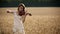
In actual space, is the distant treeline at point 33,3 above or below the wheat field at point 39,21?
above

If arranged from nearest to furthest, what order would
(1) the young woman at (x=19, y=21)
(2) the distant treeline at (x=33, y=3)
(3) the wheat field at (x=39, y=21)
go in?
(1) the young woman at (x=19, y=21)
(3) the wheat field at (x=39, y=21)
(2) the distant treeline at (x=33, y=3)

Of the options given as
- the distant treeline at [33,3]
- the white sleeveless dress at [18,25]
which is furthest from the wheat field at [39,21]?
the white sleeveless dress at [18,25]

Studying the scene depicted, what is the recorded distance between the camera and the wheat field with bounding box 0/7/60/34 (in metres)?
4.05

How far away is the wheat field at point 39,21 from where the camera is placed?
4050mm

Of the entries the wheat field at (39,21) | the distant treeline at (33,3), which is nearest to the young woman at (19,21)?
the wheat field at (39,21)

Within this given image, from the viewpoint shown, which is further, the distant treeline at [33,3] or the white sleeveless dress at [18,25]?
the distant treeline at [33,3]

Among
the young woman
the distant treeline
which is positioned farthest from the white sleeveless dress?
the distant treeline

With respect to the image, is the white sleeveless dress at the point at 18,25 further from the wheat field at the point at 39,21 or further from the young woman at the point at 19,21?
the wheat field at the point at 39,21

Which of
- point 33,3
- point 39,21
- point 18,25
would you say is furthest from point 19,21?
point 33,3

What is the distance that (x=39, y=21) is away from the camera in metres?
4.19

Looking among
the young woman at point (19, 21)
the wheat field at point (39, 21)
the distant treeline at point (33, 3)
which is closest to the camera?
the young woman at point (19, 21)

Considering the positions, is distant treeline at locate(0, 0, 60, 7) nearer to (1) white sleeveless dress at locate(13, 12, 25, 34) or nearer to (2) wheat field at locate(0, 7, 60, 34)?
(2) wheat field at locate(0, 7, 60, 34)

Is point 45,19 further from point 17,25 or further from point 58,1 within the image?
point 17,25

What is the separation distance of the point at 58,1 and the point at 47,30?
0.78m
